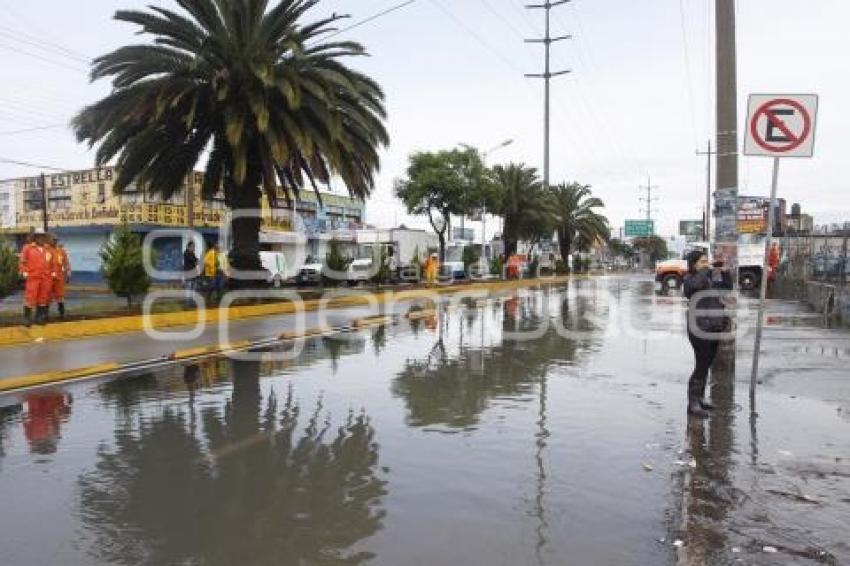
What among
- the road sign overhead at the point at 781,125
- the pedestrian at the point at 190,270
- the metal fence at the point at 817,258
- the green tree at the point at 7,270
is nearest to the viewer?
the road sign overhead at the point at 781,125

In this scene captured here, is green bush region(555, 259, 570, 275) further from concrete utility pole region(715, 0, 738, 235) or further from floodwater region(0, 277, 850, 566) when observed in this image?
concrete utility pole region(715, 0, 738, 235)

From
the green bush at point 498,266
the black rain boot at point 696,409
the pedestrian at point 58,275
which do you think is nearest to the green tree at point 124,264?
the pedestrian at point 58,275

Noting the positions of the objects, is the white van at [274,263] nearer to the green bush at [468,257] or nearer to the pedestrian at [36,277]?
the green bush at [468,257]

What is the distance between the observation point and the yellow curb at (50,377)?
1030 cm

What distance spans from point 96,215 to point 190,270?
21.7 m

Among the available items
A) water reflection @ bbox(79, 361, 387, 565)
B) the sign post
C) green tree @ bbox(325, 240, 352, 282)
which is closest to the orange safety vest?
water reflection @ bbox(79, 361, 387, 565)

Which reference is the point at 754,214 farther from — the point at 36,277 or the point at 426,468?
the point at 426,468

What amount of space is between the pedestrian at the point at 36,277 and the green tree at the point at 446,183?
29977 mm

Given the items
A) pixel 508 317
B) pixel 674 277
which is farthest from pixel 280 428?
pixel 674 277

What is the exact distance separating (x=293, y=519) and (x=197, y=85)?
696 inches

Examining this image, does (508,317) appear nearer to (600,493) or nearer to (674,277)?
(600,493)

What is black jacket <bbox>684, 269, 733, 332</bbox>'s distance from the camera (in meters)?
8.66

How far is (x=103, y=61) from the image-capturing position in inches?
802

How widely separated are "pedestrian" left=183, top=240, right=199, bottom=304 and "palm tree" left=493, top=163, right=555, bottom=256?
30.9 metres
